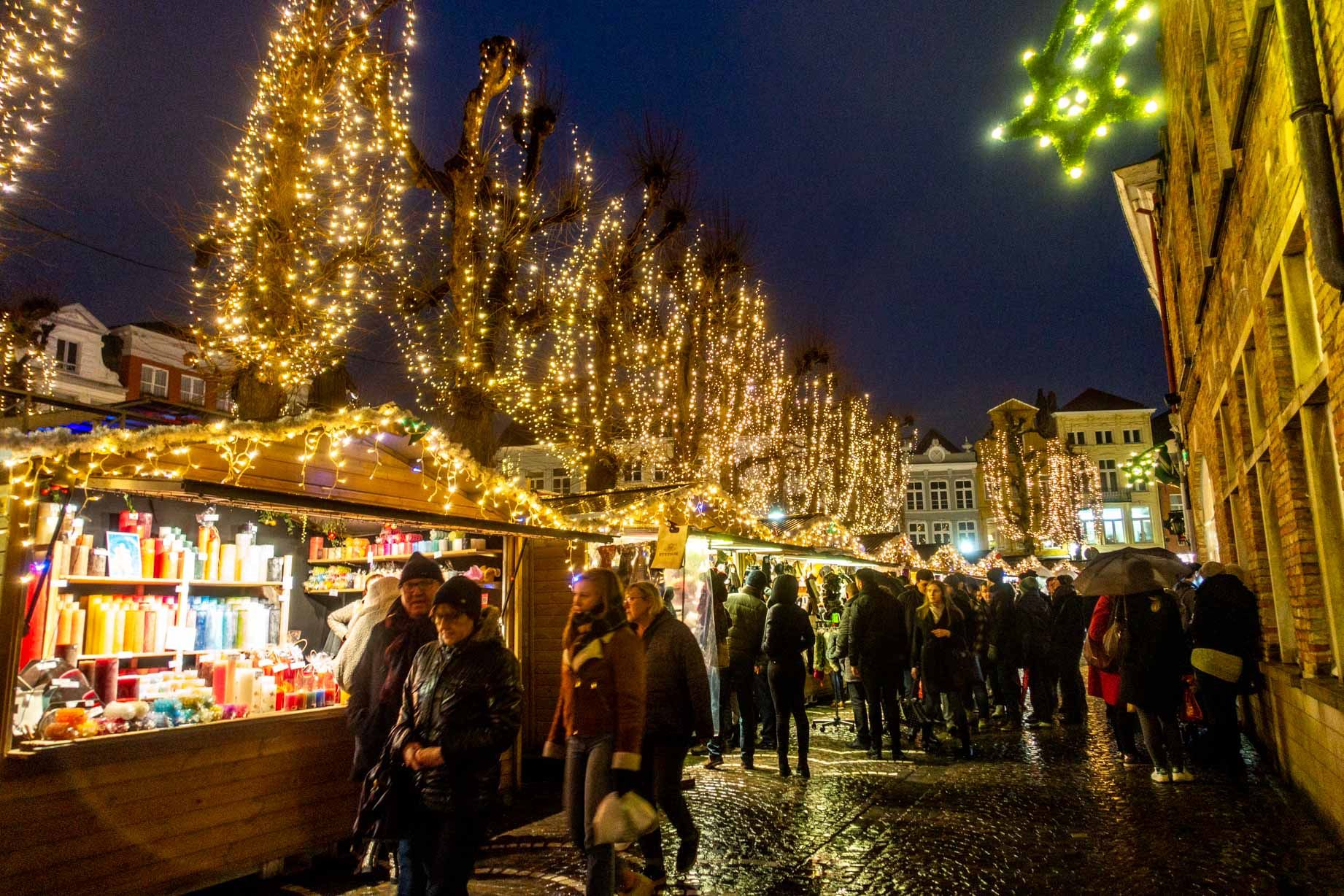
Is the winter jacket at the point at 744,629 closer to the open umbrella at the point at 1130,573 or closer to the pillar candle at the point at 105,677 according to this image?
the open umbrella at the point at 1130,573

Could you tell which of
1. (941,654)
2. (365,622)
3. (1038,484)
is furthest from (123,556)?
(1038,484)

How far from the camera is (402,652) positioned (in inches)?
191

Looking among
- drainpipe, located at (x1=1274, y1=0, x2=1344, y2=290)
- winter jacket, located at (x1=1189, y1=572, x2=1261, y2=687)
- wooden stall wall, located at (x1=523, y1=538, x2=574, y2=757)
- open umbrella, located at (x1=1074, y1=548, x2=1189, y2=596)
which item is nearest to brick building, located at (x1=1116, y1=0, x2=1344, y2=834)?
drainpipe, located at (x1=1274, y1=0, x2=1344, y2=290)

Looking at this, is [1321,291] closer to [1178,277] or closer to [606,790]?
[606,790]

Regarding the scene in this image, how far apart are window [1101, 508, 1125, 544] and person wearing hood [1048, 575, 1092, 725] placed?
48885 mm

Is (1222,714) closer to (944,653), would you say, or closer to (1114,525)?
(944,653)

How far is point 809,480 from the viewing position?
30.7 meters

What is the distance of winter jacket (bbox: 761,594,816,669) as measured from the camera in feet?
26.8

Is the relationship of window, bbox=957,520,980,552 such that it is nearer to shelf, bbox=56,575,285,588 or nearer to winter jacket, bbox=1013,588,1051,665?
winter jacket, bbox=1013,588,1051,665

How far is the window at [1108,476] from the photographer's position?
2194 inches

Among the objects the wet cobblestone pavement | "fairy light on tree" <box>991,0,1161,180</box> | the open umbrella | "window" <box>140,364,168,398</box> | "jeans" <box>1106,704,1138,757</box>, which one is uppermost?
"window" <box>140,364,168,398</box>

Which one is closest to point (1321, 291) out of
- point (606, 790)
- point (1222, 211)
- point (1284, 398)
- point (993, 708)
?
point (1284, 398)

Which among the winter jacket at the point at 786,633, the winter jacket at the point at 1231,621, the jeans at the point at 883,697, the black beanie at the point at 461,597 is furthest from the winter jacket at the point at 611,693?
the winter jacket at the point at 1231,621

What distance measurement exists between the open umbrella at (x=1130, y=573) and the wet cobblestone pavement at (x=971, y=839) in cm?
172
